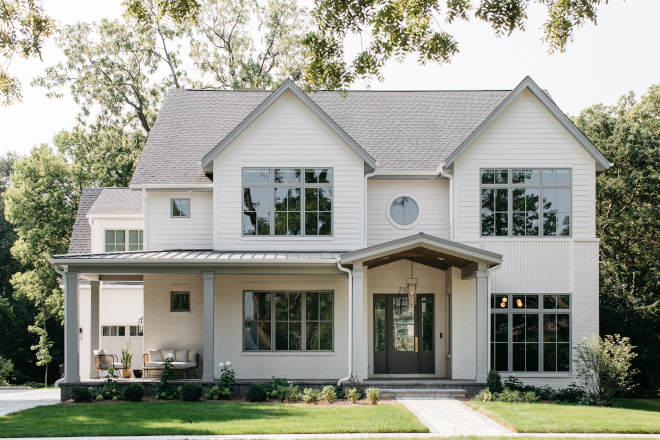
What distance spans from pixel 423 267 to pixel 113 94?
66.2 feet

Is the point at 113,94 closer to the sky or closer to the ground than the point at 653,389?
closer to the sky

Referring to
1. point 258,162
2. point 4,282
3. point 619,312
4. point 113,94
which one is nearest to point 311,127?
point 258,162

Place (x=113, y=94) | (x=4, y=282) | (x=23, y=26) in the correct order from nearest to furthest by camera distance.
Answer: (x=23, y=26)
(x=113, y=94)
(x=4, y=282)

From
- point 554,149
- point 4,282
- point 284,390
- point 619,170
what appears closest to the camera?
point 284,390

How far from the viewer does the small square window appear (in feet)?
57.6

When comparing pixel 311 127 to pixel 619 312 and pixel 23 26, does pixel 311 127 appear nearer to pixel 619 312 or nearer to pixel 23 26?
pixel 23 26

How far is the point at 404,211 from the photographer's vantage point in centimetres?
1741

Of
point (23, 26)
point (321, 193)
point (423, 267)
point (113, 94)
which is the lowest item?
point (423, 267)

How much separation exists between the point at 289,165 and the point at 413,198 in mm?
3479

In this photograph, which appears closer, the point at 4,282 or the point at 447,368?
the point at 447,368

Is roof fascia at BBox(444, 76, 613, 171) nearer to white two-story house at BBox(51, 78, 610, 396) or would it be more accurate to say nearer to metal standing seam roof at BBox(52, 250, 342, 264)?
white two-story house at BBox(51, 78, 610, 396)

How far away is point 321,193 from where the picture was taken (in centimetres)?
1672

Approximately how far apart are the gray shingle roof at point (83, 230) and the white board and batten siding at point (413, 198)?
1204 centimetres

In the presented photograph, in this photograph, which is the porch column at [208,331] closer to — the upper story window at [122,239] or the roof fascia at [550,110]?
the roof fascia at [550,110]
